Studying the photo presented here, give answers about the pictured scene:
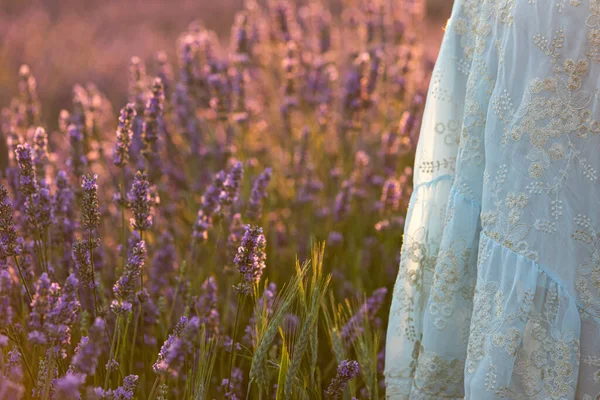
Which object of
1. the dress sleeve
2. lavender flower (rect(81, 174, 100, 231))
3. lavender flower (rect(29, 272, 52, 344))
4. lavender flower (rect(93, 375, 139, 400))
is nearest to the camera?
lavender flower (rect(29, 272, 52, 344))

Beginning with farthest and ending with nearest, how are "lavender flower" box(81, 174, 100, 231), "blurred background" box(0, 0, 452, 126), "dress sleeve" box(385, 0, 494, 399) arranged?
"blurred background" box(0, 0, 452, 126), "dress sleeve" box(385, 0, 494, 399), "lavender flower" box(81, 174, 100, 231)

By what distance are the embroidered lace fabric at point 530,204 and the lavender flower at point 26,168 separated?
3.38 ft

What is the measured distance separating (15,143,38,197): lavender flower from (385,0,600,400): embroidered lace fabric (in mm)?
1030

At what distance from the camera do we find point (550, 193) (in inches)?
58.0

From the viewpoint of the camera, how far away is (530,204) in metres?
1.48

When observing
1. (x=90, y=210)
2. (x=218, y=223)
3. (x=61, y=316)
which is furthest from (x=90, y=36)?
(x=61, y=316)

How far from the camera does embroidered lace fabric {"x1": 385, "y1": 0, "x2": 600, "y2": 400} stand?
4.75 feet

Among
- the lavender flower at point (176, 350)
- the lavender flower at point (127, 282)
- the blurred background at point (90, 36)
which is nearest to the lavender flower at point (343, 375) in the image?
the lavender flower at point (176, 350)

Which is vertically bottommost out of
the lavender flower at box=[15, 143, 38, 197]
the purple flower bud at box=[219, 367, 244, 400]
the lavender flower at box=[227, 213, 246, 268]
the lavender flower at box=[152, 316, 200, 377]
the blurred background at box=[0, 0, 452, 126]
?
the purple flower bud at box=[219, 367, 244, 400]

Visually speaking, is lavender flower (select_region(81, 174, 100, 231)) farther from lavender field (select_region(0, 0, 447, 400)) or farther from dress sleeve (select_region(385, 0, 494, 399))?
dress sleeve (select_region(385, 0, 494, 399))

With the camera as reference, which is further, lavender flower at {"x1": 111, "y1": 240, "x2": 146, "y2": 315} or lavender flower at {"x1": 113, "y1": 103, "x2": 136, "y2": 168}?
lavender flower at {"x1": 113, "y1": 103, "x2": 136, "y2": 168}

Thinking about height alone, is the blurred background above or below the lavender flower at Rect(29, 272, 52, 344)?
above

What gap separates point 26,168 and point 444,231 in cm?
104

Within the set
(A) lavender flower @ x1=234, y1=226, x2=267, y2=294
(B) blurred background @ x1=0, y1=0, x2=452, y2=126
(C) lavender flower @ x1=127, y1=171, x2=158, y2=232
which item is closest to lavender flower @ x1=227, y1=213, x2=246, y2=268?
(C) lavender flower @ x1=127, y1=171, x2=158, y2=232
